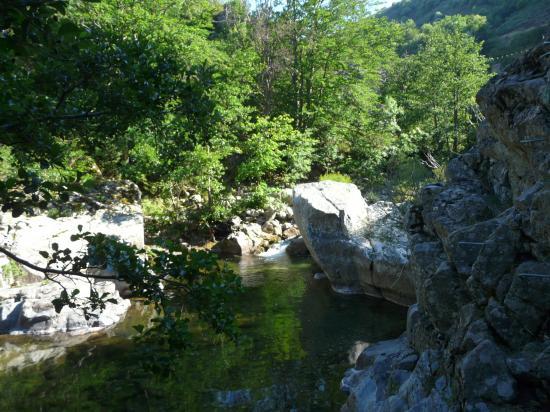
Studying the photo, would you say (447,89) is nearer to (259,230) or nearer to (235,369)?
(259,230)

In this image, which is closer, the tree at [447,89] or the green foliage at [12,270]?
the green foliage at [12,270]

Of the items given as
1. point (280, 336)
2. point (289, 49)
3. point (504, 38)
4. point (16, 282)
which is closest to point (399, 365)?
point (280, 336)

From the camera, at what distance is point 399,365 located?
694cm

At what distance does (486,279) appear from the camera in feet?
17.6

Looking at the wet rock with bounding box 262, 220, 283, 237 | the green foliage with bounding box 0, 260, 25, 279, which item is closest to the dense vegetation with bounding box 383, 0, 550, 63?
the wet rock with bounding box 262, 220, 283, 237

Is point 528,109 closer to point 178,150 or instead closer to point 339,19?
point 178,150

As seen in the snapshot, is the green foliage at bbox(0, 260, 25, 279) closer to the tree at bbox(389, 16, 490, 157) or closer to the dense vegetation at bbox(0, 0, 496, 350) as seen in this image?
the dense vegetation at bbox(0, 0, 496, 350)

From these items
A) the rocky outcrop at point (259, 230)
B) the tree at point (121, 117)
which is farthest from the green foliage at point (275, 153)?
the tree at point (121, 117)

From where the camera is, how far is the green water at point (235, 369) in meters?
8.16

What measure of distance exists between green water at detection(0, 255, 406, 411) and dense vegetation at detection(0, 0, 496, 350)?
10.7ft

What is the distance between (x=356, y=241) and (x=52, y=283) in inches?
316

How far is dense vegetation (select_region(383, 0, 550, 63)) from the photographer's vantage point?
5416cm

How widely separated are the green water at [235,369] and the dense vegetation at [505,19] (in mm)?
37495

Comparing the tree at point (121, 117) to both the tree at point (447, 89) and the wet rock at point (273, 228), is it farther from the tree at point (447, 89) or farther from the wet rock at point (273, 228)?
the tree at point (447, 89)
